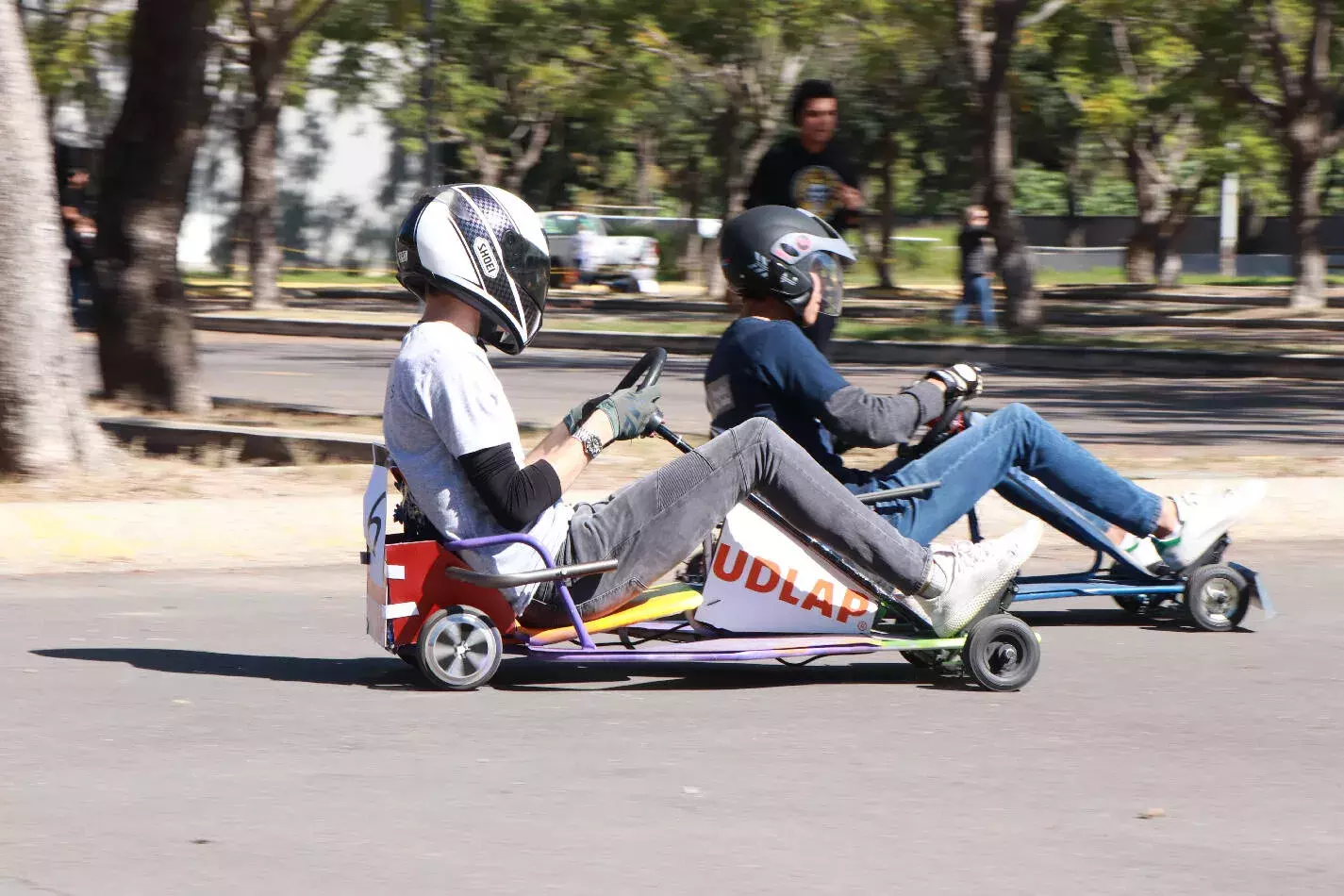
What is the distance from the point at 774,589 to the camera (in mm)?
5406

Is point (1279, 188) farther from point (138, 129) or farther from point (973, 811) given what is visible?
point (973, 811)

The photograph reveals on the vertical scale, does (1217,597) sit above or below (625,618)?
below

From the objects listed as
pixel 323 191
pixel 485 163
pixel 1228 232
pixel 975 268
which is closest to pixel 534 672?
Result: pixel 975 268

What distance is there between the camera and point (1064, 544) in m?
8.44

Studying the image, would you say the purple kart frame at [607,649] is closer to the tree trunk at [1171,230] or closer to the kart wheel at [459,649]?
the kart wheel at [459,649]

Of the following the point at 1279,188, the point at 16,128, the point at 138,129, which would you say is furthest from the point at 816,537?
the point at 1279,188

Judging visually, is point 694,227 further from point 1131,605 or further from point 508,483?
point 508,483

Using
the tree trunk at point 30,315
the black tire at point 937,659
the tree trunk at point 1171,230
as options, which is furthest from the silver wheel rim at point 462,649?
the tree trunk at point 1171,230

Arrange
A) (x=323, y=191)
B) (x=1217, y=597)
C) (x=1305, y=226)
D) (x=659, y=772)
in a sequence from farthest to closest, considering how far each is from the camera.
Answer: (x=323, y=191)
(x=1305, y=226)
(x=1217, y=597)
(x=659, y=772)

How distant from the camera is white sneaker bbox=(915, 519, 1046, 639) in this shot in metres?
5.40

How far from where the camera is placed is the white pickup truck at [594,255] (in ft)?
121

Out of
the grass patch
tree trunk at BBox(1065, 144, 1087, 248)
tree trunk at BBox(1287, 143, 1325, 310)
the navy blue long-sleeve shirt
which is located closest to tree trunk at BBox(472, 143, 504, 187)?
tree trunk at BBox(1065, 144, 1087, 248)

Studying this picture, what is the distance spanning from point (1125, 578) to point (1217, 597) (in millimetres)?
313

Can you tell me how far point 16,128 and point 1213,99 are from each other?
23627 mm
